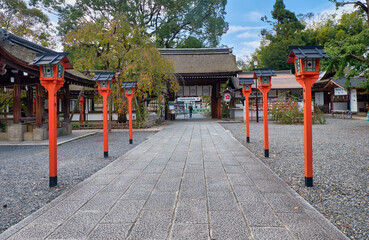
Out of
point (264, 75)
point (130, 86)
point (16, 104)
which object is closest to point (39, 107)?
point (16, 104)

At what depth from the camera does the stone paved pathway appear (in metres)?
2.09

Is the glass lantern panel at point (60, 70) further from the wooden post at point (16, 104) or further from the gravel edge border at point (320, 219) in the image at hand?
the wooden post at point (16, 104)

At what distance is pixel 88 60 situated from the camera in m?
11.2

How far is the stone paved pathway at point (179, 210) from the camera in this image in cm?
209

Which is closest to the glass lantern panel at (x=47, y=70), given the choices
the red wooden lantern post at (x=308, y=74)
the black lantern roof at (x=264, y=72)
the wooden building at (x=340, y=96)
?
the red wooden lantern post at (x=308, y=74)

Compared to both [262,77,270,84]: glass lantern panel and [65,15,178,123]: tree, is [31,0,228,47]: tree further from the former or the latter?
[262,77,270,84]: glass lantern panel

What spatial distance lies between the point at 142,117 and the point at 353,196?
11.1m

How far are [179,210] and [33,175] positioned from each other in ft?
10.3

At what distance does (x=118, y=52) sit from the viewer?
36.9 feet

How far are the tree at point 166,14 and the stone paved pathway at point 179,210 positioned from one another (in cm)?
2118

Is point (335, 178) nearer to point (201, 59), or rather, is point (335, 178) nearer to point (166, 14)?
point (201, 59)

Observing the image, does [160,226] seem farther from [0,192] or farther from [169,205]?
[0,192]

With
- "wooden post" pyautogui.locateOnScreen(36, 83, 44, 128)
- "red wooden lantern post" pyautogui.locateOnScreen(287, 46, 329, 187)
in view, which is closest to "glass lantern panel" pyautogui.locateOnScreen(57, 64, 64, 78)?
"red wooden lantern post" pyautogui.locateOnScreen(287, 46, 329, 187)

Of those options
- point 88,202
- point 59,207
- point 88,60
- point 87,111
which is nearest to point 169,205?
point 88,202
